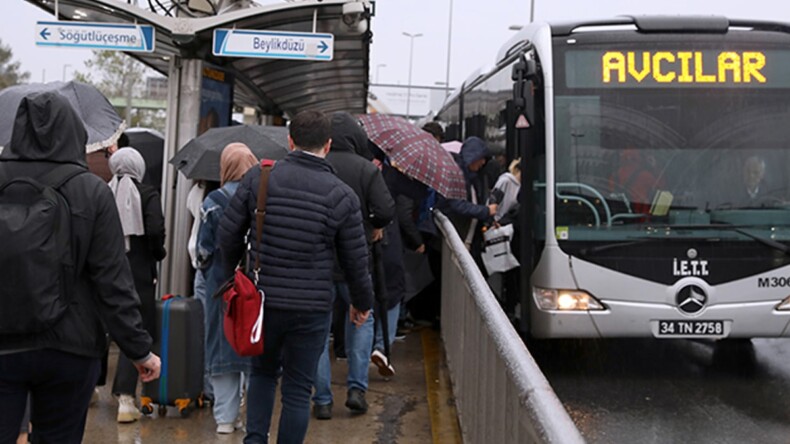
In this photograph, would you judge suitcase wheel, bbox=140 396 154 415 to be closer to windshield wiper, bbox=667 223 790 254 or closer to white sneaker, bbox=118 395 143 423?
white sneaker, bbox=118 395 143 423

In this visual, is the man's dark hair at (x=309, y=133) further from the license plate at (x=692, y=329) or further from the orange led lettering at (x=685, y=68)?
the orange led lettering at (x=685, y=68)

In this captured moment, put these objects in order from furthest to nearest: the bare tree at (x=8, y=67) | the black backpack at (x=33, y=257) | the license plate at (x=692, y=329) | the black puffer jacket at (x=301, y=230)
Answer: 1. the bare tree at (x=8, y=67)
2. the license plate at (x=692, y=329)
3. the black puffer jacket at (x=301, y=230)
4. the black backpack at (x=33, y=257)

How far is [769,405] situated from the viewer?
7.89m

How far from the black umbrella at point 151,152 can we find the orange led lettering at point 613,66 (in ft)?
13.2

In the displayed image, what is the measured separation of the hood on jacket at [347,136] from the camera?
6.72 m

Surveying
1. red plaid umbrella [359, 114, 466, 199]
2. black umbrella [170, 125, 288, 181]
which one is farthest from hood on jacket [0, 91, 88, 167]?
red plaid umbrella [359, 114, 466, 199]

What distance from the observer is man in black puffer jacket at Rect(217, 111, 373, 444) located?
503 cm

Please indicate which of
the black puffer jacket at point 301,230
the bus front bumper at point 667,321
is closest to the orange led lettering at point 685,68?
the bus front bumper at point 667,321

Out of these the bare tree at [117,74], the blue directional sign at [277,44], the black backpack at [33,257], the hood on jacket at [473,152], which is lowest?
the black backpack at [33,257]

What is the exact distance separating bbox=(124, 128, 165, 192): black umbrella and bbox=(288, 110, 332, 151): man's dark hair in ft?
14.6

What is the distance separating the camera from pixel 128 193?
661 cm

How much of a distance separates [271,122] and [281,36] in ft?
26.4

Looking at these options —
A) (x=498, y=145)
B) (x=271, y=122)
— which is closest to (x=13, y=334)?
(x=498, y=145)

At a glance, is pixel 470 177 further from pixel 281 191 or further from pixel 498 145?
pixel 281 191
